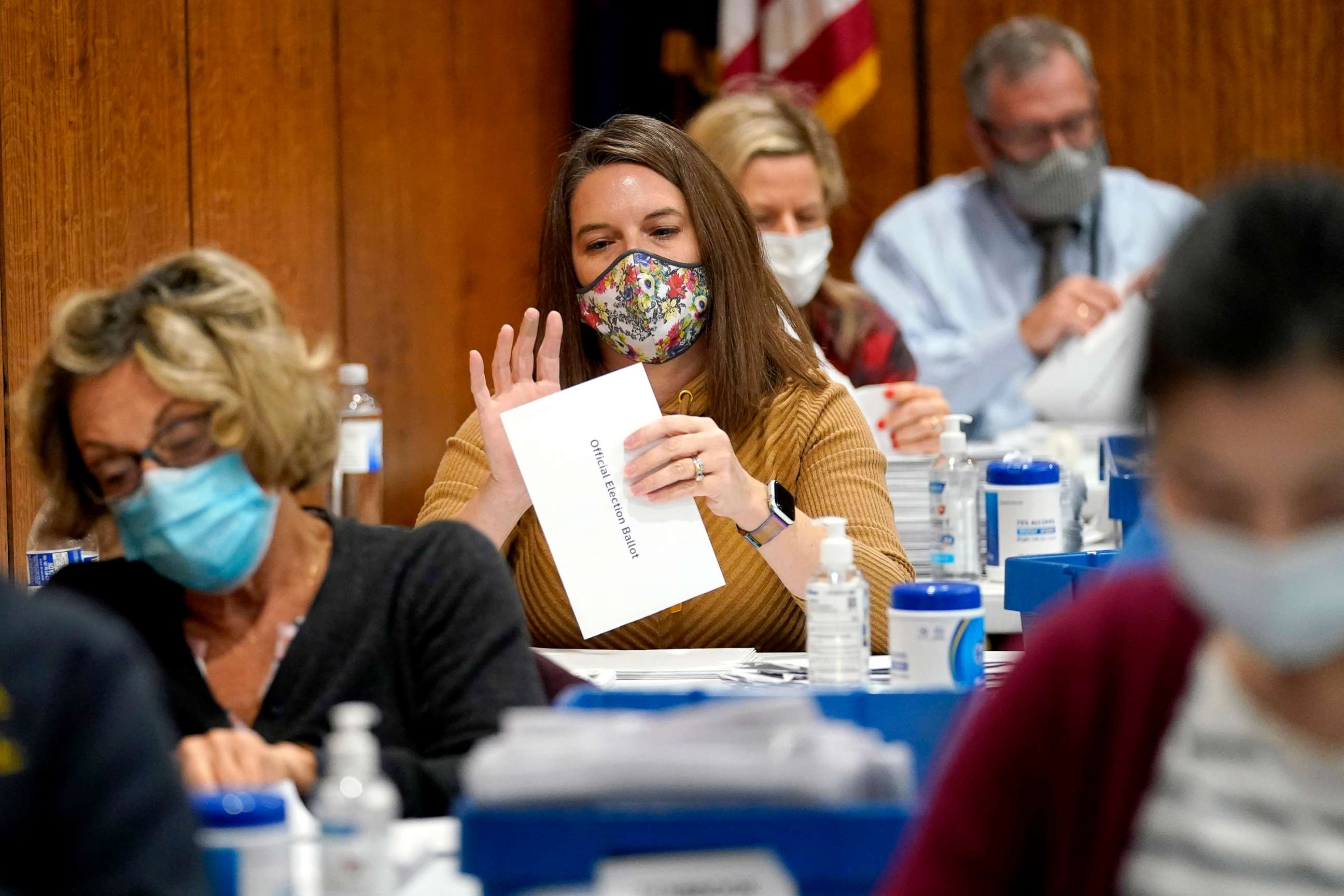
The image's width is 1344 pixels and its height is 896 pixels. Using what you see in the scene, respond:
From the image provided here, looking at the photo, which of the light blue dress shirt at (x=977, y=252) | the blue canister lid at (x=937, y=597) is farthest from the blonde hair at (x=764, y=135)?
the blue canister lid at (x=937, y=597)

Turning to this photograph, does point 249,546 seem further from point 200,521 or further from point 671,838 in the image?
point 671,838

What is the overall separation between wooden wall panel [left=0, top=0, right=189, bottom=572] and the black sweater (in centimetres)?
148

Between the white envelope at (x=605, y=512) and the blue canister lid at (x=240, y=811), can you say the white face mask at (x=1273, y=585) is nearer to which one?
the blue canister lid at (x=240, y=811)

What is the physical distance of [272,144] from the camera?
158 inches

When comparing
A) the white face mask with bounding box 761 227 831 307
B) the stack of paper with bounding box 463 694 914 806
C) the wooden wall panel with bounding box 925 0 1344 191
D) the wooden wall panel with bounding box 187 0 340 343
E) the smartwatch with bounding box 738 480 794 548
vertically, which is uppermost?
the wooden wall panel with bounding box 925 0 1344 191

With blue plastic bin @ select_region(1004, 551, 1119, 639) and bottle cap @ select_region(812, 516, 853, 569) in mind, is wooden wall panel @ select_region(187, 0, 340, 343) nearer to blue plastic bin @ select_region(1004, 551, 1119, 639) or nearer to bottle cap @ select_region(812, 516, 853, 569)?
blue plastic bin @ select_region(1004, 551, 1119, 639)

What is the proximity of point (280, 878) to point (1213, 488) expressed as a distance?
2.55 feet

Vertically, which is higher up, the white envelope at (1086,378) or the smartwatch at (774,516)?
the white envelope at (1086,378)

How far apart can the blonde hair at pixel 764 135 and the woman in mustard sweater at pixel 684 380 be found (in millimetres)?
1280

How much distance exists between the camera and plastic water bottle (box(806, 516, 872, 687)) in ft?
6.74

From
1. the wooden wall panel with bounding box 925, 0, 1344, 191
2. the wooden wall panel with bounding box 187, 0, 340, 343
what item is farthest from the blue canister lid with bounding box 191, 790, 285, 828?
the wooden wall panel with bounding box 925, 0, 1344, 191

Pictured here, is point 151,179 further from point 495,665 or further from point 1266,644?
point 1266,644

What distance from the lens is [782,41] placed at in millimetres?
5441

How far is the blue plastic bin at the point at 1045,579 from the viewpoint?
229 cm
